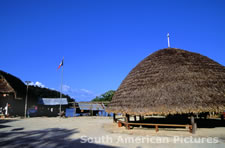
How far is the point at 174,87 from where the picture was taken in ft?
39.3

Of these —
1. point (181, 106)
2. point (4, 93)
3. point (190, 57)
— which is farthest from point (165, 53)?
point (4, 93)

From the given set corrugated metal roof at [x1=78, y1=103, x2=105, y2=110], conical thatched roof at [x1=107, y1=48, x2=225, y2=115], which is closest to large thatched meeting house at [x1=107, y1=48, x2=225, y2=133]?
conical thatched roof at [x1=107, y1=48, x2=225, y2=115]

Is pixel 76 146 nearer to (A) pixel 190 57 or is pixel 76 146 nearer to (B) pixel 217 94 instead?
(B) pixel 217 94

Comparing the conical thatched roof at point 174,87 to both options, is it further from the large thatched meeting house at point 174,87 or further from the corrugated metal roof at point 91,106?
the corrugated metal roof at point 91,106

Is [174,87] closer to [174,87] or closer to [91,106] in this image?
[174,87]

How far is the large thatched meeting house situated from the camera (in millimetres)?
10922

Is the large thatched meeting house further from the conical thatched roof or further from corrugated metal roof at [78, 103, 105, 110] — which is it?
corrugated metal roof at [78, 103, 105, 110]

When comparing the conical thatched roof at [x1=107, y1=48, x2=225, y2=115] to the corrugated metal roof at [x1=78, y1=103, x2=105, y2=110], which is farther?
the corrugated metal roof at [x1=78, y1=103, x2=105, y2=110]

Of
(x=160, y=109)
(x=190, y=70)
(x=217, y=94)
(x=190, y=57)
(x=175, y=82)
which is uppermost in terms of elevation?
(x=190, y=57)

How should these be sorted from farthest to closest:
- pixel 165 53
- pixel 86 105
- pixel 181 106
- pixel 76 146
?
pixel 86 105, pixel 165 53, pixel 181 106, pixel 76 146

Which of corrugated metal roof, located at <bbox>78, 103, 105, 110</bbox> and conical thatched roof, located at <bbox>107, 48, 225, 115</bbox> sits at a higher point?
conical thatched roof, located at <bbox>107, 48, 225, 115</bbox>

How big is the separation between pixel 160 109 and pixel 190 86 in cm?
287

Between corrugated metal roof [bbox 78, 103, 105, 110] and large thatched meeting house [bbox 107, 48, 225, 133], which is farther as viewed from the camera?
corrugated metal roof [bbox 78, 103, 105, 110]

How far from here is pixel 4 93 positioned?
2678 cm
